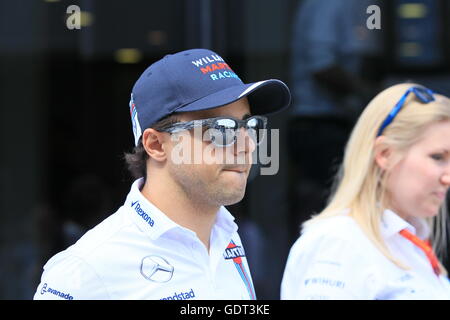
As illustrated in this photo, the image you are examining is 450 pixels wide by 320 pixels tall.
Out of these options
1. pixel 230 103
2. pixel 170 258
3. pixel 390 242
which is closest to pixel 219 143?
pixel 230 103

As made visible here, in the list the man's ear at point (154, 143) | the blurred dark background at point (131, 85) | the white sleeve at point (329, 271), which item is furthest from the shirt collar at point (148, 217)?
the blurred dark background at point (131, 85)

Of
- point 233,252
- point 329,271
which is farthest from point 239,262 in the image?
point 329,271

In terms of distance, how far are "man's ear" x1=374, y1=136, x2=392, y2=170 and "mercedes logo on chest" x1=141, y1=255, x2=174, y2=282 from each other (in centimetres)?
125

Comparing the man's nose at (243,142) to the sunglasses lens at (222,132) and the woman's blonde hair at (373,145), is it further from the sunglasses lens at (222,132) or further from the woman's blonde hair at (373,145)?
the woman's blonde hair at (373,145)

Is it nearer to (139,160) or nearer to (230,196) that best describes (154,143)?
(139,160)

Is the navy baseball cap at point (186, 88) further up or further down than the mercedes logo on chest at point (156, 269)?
further up

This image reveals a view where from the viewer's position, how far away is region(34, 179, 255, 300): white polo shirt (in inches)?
80.5

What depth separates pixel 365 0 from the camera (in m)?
4.89

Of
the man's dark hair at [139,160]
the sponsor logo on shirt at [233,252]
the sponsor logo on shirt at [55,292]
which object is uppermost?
the man's dark hair at [139,160]

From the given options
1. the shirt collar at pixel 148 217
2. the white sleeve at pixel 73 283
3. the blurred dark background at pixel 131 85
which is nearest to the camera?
the white sleeve at pixel 73 283

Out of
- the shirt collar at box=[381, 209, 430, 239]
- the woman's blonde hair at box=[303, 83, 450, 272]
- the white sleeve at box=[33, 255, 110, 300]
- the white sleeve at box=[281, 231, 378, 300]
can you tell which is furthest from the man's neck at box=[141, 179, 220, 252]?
the shirt collar at box=[381, 209, 430, 239]

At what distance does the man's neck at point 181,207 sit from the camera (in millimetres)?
2252

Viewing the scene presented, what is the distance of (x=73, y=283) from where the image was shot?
2.03 metres

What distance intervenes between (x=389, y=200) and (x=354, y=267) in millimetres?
409
